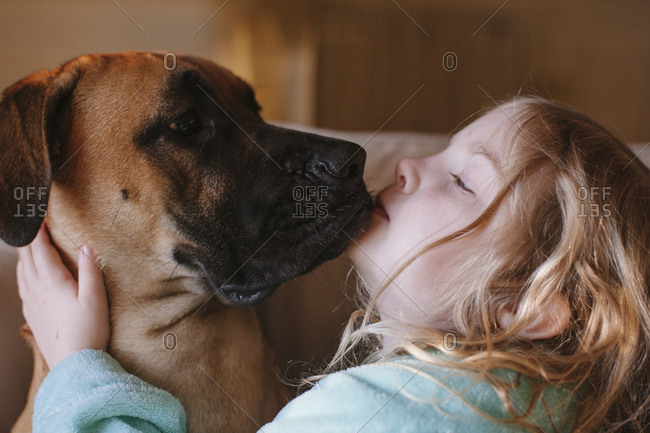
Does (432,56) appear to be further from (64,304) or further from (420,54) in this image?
(64,304)

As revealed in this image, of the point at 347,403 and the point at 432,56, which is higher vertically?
the point at 432,56

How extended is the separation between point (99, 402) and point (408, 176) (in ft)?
2.23

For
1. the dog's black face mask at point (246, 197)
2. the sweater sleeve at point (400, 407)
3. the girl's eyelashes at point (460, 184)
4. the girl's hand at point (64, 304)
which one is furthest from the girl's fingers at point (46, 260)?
the girl's eyelashes at point (460, 184)

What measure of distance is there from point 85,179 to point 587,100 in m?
3.59

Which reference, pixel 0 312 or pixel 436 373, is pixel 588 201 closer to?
pixel 436 373

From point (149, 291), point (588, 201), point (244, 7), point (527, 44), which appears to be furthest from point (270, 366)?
point (527, 44)

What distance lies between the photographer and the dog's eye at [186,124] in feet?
3.33

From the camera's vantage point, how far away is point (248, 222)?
1.02 m

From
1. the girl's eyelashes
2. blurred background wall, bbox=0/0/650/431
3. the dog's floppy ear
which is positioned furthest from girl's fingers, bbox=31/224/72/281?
blurred background wall, bbox=0/0/650/431

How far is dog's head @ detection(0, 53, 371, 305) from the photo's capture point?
1.00 meters

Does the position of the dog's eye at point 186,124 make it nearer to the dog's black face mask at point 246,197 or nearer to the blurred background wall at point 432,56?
the dog's black face mask at point 246,197

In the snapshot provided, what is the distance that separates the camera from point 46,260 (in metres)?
1.06

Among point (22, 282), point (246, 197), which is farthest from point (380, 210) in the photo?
point (22, 282)

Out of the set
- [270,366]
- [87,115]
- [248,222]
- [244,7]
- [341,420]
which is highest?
[244,7]
